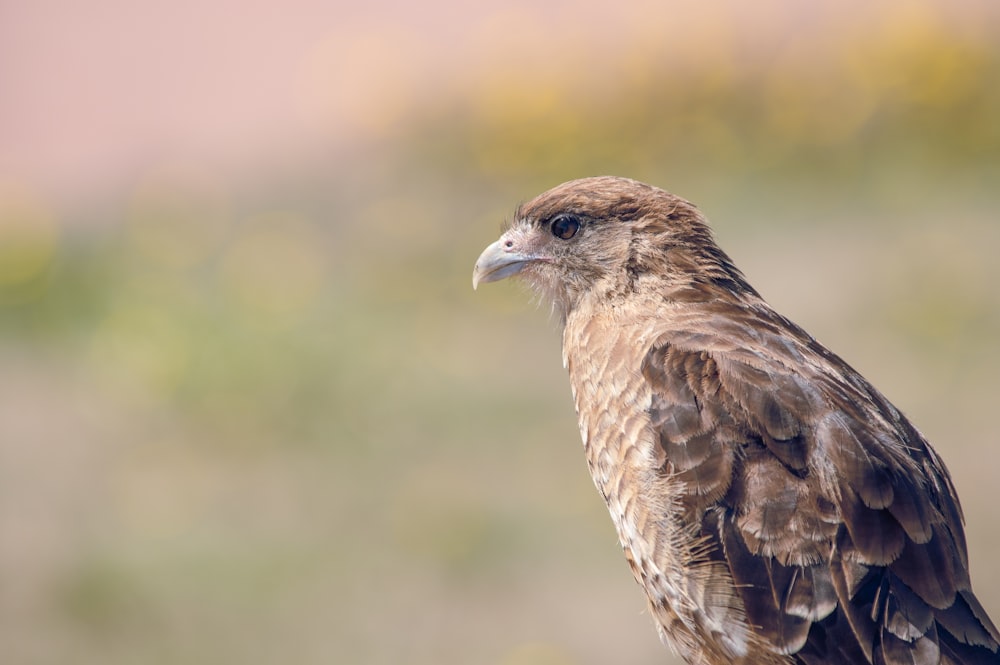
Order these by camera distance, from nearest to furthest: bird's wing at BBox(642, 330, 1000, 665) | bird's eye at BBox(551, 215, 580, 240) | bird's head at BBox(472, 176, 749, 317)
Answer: bird's wing at BBox(642, 330, 1000, 665), bird's head at BBox(472, 176, 749, 317), bird's eye at BBox(551, 215, 580, 240)

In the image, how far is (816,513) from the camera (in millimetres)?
3197

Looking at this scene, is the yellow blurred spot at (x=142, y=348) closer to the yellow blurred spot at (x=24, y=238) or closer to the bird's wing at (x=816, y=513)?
the yellow blurred spot at (x=24, y=238)

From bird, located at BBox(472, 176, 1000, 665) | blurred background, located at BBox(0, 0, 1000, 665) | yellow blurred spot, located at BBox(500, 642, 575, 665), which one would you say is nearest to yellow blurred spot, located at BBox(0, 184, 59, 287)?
blurred background, located at BBox(0, 0, 1000, 665)

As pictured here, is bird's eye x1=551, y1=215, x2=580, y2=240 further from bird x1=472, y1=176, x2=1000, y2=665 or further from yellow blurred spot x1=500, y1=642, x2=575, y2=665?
yellow blurred spot x1=500, y1=642, x2=575, y2=665

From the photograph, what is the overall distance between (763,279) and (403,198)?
2653 millimetres

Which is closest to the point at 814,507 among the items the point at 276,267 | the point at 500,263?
the point at 500,263

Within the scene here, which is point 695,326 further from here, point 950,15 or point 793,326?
Answer: point 950,15

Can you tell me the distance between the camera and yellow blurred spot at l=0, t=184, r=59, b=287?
29.0 feet

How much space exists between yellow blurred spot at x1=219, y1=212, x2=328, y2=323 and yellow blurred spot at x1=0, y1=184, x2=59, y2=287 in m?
1.38

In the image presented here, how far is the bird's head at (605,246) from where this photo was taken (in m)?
3.88

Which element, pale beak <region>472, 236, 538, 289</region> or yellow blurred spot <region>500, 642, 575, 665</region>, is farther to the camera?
yellow blurred spot <region>500, 642, 575, 665</region>

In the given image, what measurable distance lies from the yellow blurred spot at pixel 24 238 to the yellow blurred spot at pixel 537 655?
4.65m

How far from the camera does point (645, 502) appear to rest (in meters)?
3.31

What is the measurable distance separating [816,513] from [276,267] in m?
5.74
